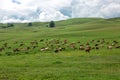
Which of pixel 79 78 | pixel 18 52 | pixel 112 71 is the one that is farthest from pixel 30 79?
pixel 18 52

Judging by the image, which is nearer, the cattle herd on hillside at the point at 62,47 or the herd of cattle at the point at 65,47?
the cattle herd on hillside at the point at 62,47

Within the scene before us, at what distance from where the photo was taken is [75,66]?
32.3m

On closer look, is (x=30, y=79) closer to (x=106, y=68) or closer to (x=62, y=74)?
(x=62, y=74)

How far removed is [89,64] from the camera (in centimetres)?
3288

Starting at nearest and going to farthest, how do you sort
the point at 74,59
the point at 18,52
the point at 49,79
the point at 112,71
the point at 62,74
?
the point at 49,79 → the point at 62,74 → the point at 112,71 → the point at 74,59 → the point at 18,52

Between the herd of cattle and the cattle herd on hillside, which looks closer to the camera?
the cattle herd on hillside

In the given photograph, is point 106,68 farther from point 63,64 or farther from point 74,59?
point 74,59

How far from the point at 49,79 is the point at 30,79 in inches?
64.5

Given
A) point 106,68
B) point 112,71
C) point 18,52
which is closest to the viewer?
point 112,71

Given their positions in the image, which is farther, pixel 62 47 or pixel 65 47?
pixel 65 47

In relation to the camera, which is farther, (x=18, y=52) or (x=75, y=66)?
(x=18, y=52)

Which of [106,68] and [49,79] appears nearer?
[49,79]

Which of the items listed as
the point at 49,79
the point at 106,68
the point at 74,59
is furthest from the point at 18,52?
the point at 49,79

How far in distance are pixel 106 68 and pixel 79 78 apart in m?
6.89
